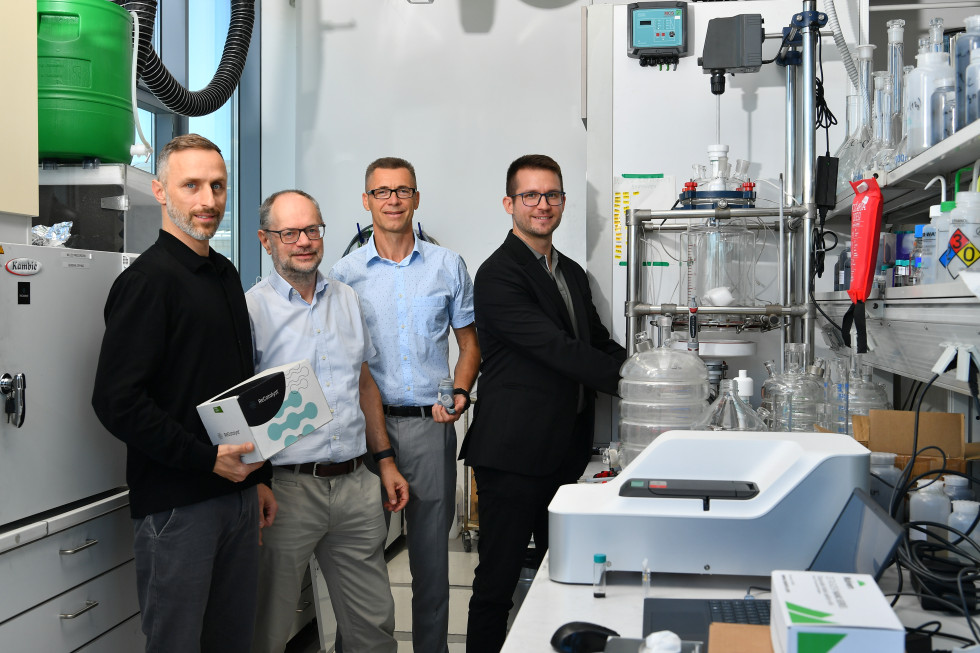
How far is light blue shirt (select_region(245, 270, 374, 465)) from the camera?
90.3 inches

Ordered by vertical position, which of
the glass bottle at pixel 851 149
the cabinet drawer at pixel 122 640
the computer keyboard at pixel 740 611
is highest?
the glass bottle at pixel 851 149

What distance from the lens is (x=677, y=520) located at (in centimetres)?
143

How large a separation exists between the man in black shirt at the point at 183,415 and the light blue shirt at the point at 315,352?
182 mm

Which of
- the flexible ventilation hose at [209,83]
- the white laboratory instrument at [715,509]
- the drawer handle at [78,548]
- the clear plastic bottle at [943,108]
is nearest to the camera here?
the white laboratory instrument at [715,509]

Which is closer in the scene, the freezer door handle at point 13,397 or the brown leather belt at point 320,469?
the freezer door handle at point 13,397

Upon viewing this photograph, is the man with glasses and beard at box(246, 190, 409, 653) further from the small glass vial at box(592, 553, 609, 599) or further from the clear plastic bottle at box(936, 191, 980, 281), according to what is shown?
the clear plastic bottle at box(936, 191, 980, 281)

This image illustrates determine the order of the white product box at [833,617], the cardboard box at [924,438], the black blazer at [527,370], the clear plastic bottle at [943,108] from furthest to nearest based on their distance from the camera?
the black blazer at [527,370] < the cardboard box at [924,438] < the clear plastic bottle at [943,108] < the white product box at [833,617]

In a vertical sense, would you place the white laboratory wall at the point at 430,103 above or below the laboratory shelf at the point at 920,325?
above

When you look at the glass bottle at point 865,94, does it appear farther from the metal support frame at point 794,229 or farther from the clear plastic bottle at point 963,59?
the clear plastic bottle at point 963,59

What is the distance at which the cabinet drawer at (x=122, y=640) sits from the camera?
218cm

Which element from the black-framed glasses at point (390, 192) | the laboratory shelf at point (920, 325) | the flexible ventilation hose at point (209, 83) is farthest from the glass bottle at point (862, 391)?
the flexible ventilation hose at point (209, 83)

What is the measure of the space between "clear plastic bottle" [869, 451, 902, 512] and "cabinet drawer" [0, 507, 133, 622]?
1817 mm

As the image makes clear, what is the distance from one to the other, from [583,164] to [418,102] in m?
0.93

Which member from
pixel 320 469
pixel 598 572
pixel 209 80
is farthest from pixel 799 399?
pixel 209 80
